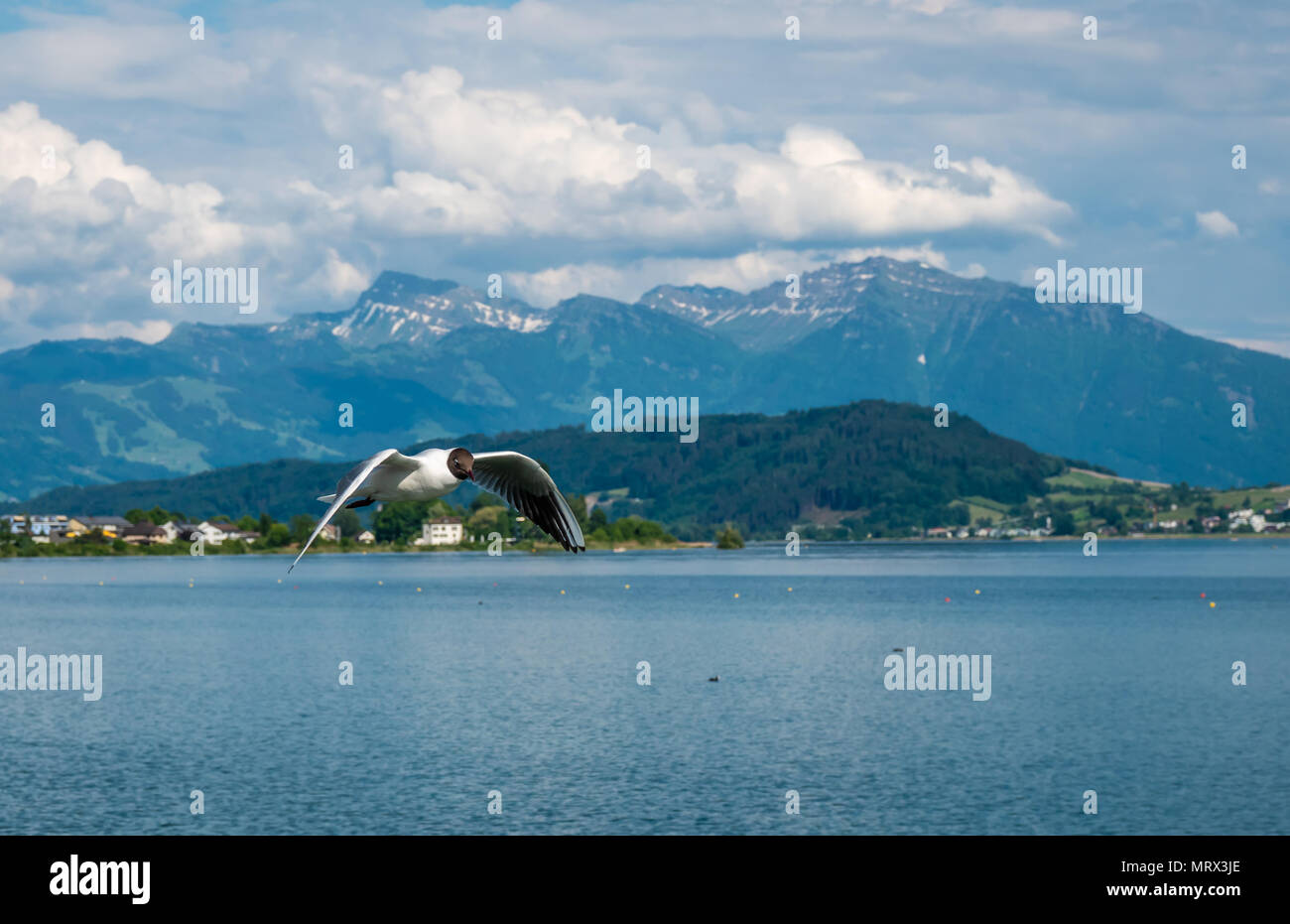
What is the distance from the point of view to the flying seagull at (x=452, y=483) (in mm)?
7773

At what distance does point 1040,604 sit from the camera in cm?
19875

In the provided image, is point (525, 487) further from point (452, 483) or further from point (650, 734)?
point (650, 734)

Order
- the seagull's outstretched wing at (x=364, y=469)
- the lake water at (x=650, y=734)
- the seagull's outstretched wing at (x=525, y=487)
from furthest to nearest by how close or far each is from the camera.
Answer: the lake water at (x=650, y=734) < the seagull's outstretched wing at (x=525, y=487) < the seagull's outstretched wing at (x=364, y=469)

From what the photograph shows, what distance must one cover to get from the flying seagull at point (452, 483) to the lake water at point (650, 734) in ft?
165

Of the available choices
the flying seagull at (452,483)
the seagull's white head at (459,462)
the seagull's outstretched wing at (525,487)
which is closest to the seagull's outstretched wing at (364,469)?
the flying seagull at (452,483)

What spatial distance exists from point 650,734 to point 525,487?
247 ft

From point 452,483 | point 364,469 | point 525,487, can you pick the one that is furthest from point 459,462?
point 525,487

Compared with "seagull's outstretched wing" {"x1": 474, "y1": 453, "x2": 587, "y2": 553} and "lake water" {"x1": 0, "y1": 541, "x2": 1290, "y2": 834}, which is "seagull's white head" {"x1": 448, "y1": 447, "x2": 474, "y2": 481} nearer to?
"seagull's outstretched wing" {"x1": 474, "y1": 453, "x2": 587, "y2": 553}

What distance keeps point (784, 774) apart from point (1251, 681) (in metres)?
55.7

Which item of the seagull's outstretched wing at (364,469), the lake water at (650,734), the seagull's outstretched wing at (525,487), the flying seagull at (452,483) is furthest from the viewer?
the lake water at (650,734)

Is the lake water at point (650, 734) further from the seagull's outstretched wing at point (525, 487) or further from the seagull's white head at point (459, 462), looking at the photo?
the seagull's white head at point (459, 462)

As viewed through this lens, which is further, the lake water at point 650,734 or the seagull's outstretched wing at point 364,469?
the lake water at point 650,734
